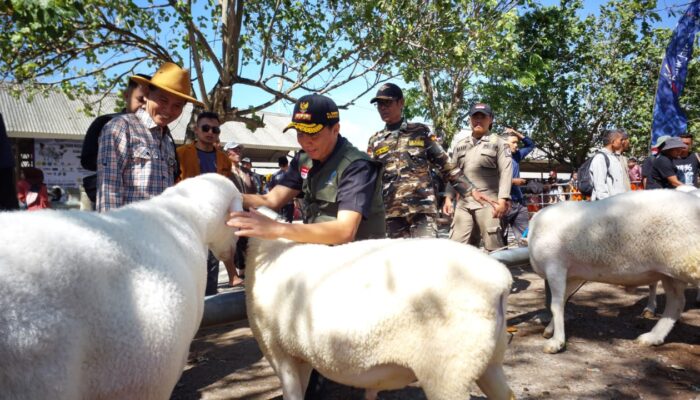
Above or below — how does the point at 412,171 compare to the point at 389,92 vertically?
below

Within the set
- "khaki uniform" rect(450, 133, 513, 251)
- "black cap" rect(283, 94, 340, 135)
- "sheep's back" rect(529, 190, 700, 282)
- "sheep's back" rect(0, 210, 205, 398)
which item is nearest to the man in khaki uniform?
"khaki uniform" rect(450, 133, 513, 251)

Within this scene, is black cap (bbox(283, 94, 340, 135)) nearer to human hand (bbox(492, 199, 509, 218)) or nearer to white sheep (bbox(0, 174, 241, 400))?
white sheep (bbox(0, 174, 241, 400))

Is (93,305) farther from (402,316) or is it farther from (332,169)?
(332,169)

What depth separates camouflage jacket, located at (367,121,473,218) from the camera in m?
4.15

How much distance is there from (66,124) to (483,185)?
1600 centimetres

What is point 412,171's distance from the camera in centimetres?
420

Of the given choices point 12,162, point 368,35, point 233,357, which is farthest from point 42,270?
point 368,35

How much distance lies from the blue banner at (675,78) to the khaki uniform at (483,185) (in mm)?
5468

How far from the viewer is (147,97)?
113 inches

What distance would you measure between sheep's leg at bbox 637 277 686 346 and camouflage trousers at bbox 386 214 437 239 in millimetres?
1986

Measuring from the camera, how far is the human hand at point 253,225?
80.2 inches

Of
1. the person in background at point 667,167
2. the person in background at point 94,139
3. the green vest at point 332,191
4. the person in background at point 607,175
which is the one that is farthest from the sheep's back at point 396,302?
the person in background at point 667,167

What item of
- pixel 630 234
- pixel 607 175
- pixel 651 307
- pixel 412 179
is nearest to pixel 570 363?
pixel 630 234

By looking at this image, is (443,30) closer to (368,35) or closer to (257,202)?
(368,35)
